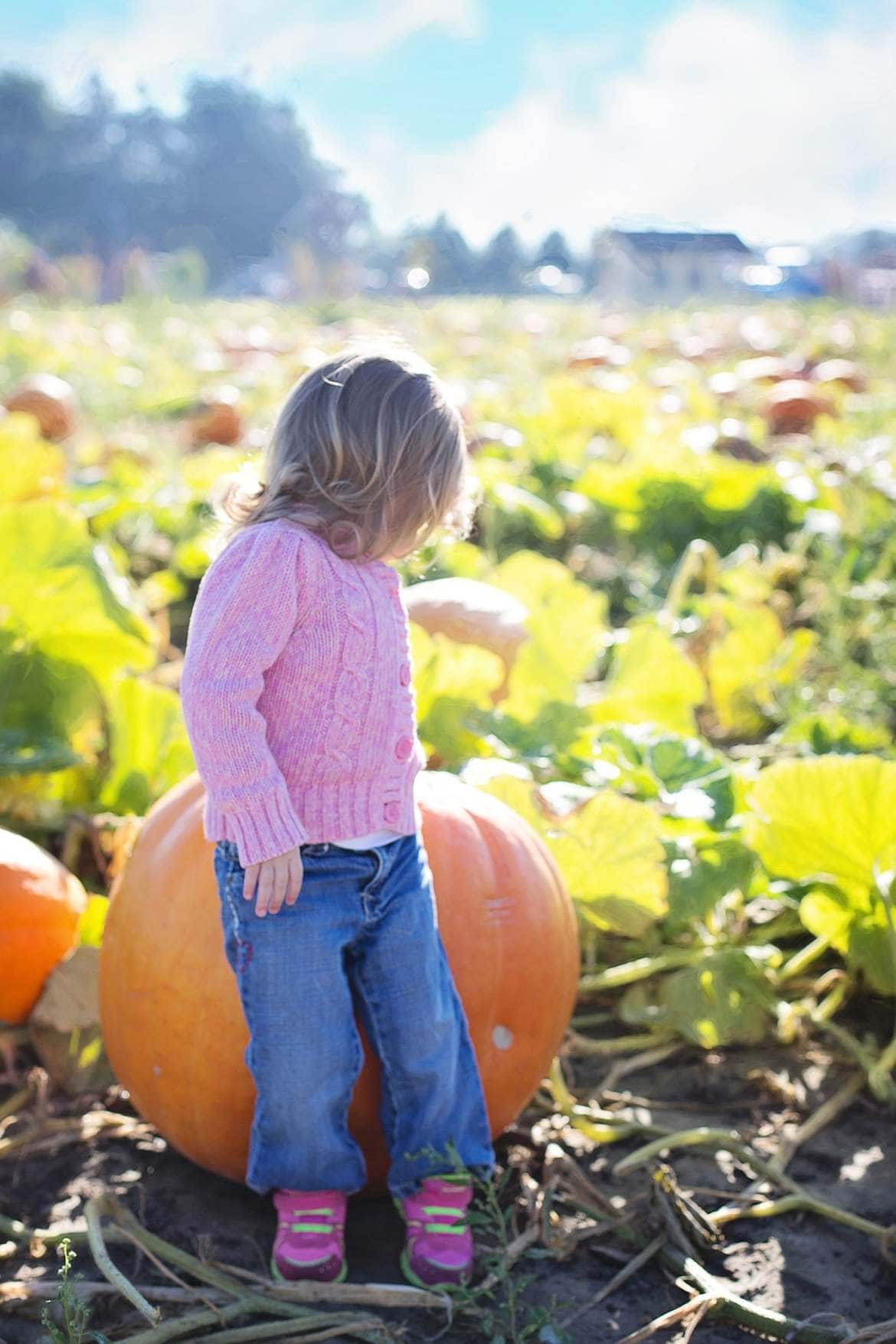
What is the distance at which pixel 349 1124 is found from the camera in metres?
1.86

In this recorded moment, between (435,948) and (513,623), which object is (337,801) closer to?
(435,948)

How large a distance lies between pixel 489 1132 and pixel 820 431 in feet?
16.1

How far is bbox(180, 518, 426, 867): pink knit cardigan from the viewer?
1592 mm

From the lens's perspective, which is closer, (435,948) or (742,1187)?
(435,948)

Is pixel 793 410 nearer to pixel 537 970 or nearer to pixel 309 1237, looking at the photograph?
pixel 537 970

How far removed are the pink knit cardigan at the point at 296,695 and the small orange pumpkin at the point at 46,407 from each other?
5649 millimetres

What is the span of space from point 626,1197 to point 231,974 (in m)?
0.63

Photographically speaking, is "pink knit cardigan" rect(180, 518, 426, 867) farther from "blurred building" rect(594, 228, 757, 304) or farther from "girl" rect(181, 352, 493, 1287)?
"blurred building" rect(594, 228, 757, 304)

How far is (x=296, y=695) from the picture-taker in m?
1.67

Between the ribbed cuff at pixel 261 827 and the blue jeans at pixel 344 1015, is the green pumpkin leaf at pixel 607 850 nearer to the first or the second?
the blue jeans at pixel 344 1015

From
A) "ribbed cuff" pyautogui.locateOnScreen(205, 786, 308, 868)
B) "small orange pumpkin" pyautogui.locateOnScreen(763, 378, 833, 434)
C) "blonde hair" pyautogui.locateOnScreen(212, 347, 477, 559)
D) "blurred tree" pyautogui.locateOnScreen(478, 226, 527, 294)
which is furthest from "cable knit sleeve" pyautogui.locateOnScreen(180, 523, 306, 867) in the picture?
"blurred tree" pyautogui.locateOnScreen(478, 226, 527, 294)

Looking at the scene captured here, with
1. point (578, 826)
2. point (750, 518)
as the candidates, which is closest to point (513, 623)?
point (578, 826)

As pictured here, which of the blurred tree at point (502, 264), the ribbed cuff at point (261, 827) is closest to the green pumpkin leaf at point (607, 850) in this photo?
the ribbed cuff at point (261, 827)

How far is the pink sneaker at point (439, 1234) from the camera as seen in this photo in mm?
1719
